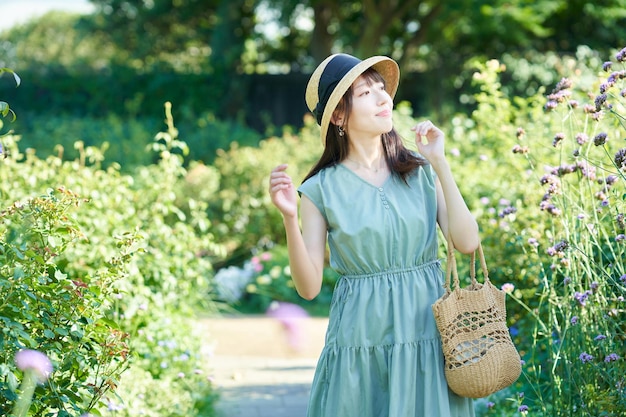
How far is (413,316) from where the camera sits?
2.40 m

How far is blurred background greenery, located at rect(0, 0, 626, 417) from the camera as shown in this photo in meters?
2.71

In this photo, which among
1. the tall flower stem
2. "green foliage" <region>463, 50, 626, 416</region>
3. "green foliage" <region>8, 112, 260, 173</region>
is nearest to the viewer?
the tall flower stem

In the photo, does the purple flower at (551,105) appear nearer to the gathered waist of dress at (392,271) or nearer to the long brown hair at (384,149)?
the long brown hair at (384,149)

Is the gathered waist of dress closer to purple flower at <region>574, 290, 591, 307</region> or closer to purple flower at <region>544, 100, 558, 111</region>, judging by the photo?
purple flower at <region>574, 290, 591, 307</region>

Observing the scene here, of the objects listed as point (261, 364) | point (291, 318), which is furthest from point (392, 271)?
point (291, 318)

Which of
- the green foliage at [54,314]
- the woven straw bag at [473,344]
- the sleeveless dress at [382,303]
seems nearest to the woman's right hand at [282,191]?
the sleeveless dress at [382,303]

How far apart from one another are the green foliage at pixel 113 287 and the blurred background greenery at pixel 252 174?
0.01m

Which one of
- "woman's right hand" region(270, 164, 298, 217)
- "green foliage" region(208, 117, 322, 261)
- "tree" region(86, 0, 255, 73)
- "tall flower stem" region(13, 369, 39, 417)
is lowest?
"tall flower stem" region(13, 369, 39, 417)

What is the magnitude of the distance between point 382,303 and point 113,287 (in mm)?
889

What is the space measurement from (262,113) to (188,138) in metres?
4.73

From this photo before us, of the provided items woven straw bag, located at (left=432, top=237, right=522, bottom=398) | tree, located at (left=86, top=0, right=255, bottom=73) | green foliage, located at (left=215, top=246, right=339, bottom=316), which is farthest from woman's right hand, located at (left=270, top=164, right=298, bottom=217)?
tree, located at (left=86, top=0, right=255, bottom=73)

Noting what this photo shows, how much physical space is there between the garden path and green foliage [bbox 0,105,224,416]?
0.31 meters

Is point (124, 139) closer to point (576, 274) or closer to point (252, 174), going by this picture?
point (252, 174)

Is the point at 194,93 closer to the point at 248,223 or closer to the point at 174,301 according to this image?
the point at 248,223
